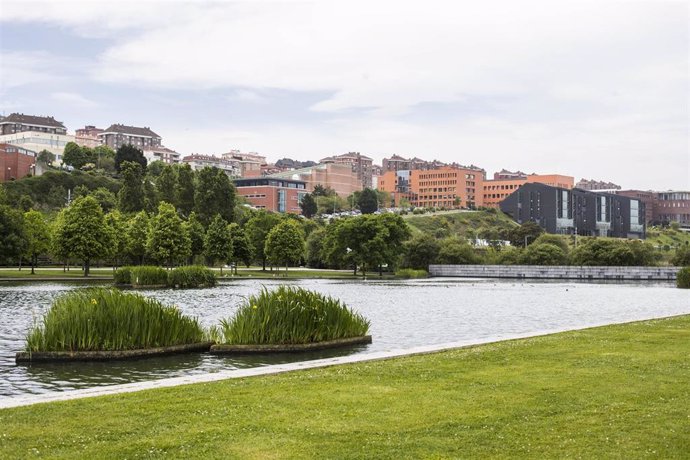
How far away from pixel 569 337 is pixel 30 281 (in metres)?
60.3

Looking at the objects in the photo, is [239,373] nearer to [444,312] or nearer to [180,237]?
[444,312]

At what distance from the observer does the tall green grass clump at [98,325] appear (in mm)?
22125

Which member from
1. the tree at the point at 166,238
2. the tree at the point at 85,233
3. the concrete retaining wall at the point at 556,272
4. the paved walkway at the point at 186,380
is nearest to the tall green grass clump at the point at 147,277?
the tree at the point at 85,233

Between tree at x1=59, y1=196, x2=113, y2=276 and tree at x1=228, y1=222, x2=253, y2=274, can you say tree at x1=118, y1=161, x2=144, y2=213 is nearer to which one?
tree at x1=228, y1=222, x2=253, y2=274

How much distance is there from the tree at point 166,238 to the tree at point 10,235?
16.6m

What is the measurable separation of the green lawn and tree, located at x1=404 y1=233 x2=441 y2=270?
375ft

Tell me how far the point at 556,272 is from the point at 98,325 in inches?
4451

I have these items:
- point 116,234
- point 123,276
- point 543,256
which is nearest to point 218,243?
point 116,234

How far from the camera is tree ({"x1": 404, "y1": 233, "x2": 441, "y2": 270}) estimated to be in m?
131

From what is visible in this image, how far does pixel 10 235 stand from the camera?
2864 inches

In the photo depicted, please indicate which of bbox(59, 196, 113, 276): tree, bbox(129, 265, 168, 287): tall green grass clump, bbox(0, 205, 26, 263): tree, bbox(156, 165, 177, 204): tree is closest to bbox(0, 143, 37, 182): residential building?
bbox(156, 165, 177, 204): tree

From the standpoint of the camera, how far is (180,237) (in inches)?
3575

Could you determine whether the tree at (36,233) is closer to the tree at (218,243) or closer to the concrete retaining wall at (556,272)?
the tree at (218,243)

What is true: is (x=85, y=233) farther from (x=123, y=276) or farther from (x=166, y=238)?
(x=123, y=276)
